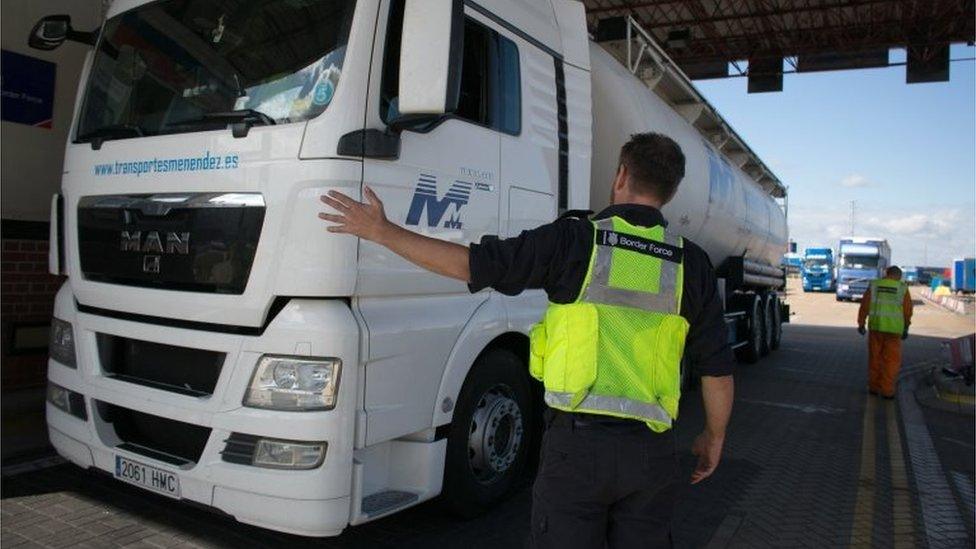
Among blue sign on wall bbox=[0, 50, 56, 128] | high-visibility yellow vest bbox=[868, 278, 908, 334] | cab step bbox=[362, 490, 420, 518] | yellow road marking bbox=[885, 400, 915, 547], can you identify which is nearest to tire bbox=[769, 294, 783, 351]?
high-visibility yellow vest bbox=[868, 278, 908, 334]

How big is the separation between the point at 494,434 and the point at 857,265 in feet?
128

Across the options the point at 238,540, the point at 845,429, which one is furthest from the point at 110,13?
the point at 845,429

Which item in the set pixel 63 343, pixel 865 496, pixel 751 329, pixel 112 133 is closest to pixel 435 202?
pixel 112 133

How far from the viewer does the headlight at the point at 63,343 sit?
3.50 meters

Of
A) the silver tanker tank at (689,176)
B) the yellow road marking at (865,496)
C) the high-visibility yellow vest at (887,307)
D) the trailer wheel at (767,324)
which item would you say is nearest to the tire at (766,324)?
the trailer wheel at (767,324)

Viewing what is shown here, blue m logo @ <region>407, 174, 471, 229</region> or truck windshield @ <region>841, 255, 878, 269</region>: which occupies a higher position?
truck windshield @ <region>841, 255, 878, 269</region>

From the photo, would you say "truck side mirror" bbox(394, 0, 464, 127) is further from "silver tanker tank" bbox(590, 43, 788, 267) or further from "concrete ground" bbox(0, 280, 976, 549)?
"silver tanker tank" bbox(590, 43, 788, 267)

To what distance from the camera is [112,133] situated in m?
3.47

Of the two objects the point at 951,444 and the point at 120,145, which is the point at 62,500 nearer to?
the point at 120,145

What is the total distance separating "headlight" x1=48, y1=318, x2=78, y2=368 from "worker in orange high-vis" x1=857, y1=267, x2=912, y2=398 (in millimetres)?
9061

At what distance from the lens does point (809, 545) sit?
3992mm

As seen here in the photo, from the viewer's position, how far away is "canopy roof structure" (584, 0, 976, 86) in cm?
1631

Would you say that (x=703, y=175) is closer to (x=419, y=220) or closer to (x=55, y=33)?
(x=419, y=220)

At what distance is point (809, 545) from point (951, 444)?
3.93 m
